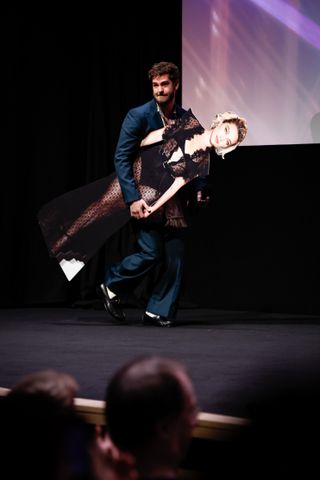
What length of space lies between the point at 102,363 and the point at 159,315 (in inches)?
51.7

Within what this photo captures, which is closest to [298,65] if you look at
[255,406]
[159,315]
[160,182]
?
[160,182]

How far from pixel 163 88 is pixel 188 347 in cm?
135

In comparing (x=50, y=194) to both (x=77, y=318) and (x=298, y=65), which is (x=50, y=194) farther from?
(x=298, y=65)

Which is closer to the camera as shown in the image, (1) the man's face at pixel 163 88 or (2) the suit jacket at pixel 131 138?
(1) the man's face at pixel 163 88

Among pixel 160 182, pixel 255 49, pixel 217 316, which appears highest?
pixel 255 49

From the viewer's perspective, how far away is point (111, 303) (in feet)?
15.3

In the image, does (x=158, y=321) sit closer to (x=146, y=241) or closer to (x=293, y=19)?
(x=146, y=241)

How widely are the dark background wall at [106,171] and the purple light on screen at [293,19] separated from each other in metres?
0.70

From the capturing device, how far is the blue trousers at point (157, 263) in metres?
4.51

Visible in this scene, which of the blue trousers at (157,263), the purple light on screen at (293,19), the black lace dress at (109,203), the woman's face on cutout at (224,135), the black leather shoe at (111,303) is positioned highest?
the purple light on screen at (293,19)

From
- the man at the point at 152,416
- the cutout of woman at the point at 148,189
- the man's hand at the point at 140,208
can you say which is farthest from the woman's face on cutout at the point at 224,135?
the man at the point at 152,416

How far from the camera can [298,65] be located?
519 centimetres

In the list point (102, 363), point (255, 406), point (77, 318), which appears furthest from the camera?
point (77, 318)

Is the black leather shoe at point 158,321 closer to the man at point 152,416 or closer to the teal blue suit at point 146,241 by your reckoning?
the teal blue suit at point 146,241
